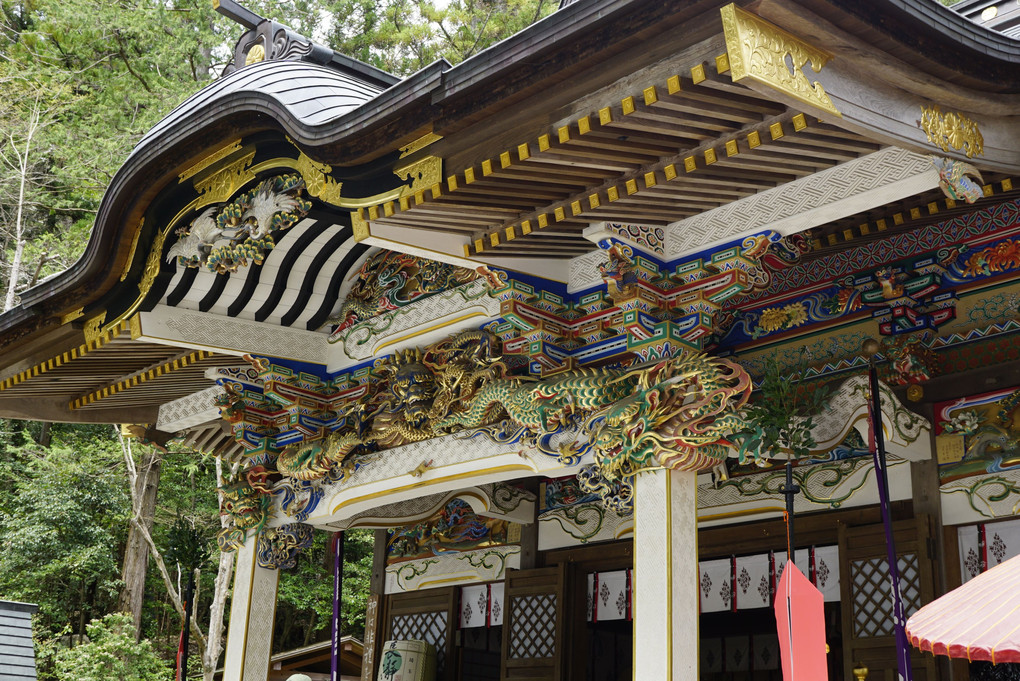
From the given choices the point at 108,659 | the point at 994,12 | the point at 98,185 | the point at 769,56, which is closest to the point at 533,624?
the point at 994,12

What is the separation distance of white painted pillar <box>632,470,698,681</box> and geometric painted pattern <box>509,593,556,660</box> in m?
2.61

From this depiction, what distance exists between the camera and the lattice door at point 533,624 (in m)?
7.03

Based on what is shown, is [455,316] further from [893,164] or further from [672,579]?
[893,164]

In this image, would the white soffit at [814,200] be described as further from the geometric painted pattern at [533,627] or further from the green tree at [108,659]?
the green tree at [108,659]

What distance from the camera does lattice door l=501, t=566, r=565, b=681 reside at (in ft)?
23.1

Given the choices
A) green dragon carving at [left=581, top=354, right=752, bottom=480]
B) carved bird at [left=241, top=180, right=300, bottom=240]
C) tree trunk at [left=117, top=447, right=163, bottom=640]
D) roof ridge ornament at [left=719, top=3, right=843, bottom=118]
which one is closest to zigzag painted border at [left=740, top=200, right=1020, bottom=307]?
green dragon carving at [left=581, top=354, right=752, bottom=480]

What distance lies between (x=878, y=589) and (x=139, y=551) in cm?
1430

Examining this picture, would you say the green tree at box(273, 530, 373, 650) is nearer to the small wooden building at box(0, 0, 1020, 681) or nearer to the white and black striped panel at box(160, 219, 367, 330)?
the small wooden building at box(0, 0, 1020, 681)

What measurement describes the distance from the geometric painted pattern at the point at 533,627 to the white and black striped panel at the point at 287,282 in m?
2.53

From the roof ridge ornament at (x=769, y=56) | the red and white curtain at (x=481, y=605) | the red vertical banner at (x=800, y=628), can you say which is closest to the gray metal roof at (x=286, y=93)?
the roof ridge ornament at (x=769, y=56)

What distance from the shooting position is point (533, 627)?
285 inches

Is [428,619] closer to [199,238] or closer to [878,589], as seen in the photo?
[199,238]

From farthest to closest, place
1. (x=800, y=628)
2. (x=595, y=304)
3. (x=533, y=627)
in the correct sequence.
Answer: (x=533, y=627) < (x=595, y=304) < (x=800, y=628)

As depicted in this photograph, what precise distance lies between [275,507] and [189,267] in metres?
1.99
